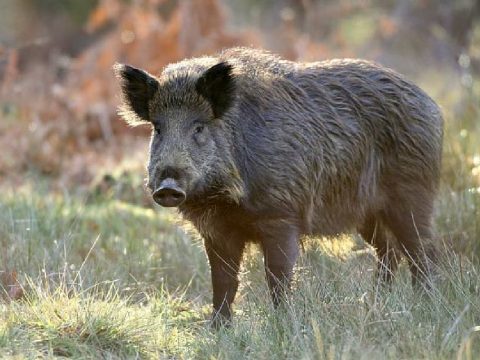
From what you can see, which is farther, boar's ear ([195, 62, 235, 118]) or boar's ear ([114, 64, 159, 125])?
boar's ear ([114, 64, 159, 125])

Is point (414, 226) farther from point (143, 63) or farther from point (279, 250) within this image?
point (143, 63)

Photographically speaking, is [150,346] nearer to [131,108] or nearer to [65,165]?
[131,108]

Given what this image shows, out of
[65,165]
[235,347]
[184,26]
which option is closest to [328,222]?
[235,347]

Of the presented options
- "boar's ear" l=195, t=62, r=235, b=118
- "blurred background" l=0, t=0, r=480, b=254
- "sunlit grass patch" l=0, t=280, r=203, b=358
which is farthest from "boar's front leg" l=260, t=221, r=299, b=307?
"blurred background" l=0, t=0, r=480, b=254

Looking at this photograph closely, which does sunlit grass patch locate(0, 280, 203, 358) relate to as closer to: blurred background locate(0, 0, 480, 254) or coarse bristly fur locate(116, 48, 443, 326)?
coarse bristly fur locate(116, 48, 443, 326)

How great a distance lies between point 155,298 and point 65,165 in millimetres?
5260

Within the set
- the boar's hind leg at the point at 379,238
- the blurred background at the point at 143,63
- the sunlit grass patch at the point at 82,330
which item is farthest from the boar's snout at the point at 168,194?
the blurred background at the point at 143,63

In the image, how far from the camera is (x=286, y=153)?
21.1 feet

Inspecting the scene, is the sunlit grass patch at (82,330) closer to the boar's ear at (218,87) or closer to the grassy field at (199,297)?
the grassy field at (199,297)

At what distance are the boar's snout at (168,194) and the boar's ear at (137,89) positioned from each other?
835 mm

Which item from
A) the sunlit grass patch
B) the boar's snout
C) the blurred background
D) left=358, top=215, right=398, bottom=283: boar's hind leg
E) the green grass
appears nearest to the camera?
the green grass

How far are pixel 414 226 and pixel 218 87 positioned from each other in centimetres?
186

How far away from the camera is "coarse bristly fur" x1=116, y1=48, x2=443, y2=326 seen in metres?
6.18

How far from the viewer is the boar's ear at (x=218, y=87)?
6.15 m
